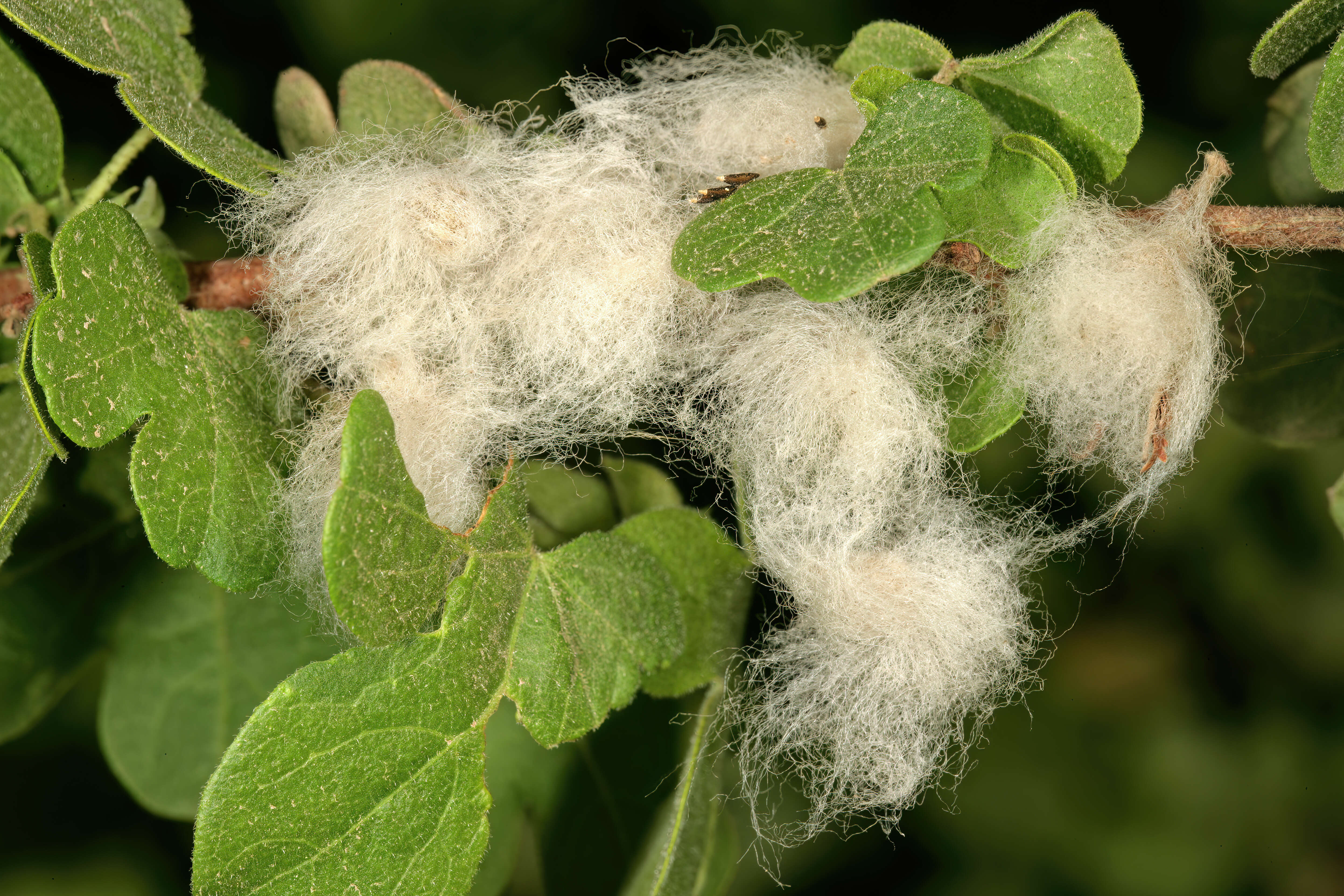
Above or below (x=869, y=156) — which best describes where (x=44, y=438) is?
above

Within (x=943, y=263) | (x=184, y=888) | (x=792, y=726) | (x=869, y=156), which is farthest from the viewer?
(x=184, y=888)

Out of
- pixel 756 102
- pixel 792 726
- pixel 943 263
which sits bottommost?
pixel 792 726

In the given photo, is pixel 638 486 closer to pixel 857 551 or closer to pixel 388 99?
pixel 857 551

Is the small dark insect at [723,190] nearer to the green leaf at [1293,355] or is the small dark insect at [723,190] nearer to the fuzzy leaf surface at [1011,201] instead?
the fuzzy leaf surface at [1011,201]

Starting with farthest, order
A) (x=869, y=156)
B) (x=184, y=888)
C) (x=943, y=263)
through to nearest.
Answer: (x=184, y=888) → (x=943, y=263) → (x=869, y=156)

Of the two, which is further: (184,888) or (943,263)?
(184,888)

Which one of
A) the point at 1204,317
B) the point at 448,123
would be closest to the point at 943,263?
the point at 1204,317

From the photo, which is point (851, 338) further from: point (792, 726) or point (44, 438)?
point (44, 438)

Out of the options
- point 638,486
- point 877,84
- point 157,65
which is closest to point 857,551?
point 638,486
